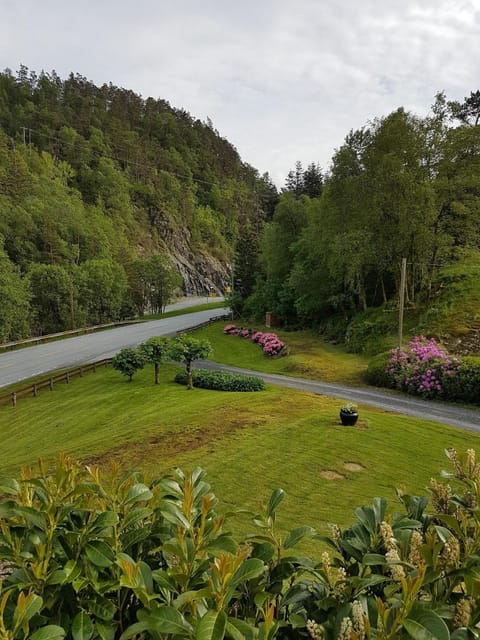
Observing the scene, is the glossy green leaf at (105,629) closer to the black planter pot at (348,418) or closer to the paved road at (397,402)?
the black planter pot at (348,418)

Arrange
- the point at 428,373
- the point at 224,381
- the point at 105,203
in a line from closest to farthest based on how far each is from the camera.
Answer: the point at 428,373 < the point at 224,381 < the point at 105,203

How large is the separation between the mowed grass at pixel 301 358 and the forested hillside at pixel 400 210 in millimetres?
4398

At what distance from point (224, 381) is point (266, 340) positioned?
1126 centimetres

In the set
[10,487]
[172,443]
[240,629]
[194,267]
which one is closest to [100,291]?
[172,443]

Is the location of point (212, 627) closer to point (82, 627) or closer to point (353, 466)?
point (82, 627)

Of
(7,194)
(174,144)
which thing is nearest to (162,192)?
(174,144)

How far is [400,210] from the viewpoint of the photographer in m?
26.0

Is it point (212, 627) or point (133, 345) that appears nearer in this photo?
point (212, 627)

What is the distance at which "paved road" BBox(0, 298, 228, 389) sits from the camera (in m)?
27.7

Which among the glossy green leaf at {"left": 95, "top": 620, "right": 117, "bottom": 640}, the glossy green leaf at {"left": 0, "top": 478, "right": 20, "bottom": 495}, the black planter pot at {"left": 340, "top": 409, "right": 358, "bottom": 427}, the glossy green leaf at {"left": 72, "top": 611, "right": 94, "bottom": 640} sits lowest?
the black planter pot at {"left": 340, "top": 409, "right": 358, "bottom": 427}

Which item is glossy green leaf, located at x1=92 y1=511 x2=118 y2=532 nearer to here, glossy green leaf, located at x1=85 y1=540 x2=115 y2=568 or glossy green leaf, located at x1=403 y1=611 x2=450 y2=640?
glossy green leaf, located at x1=85 y1=540 x2=115 y2=568

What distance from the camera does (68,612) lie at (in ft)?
5.36

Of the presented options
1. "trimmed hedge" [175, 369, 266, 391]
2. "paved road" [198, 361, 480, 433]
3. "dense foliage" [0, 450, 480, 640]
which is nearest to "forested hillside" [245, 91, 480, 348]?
"paved road" [198, 361, 480, 433]

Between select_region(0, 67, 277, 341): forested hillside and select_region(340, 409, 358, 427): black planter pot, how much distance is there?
1311 inches
